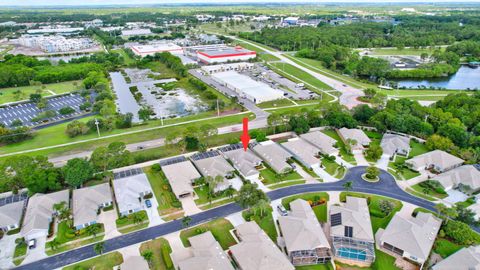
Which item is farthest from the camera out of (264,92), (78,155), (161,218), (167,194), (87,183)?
(264,92)

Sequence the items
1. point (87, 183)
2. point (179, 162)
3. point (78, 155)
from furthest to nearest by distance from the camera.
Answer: point (78, 155) → point (179, 162) → point (87, 183)

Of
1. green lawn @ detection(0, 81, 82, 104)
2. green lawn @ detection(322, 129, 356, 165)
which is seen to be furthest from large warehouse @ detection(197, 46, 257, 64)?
green lawn @ detection(322, 129, 356, 165)

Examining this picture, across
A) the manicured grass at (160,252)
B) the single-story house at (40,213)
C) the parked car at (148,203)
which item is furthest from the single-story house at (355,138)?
the single-story house at (40,213)

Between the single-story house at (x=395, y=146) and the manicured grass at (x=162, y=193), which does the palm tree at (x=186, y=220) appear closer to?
the manicured grass at (x=162, y=193)

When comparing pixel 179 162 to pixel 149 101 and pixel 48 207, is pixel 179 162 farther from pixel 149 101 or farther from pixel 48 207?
pixel 149 101

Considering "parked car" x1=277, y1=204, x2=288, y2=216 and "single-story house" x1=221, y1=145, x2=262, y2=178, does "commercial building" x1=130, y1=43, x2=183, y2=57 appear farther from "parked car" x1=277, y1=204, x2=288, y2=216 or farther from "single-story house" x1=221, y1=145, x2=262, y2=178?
"parked car" x1=277, y1=204, x2=288, y2=216

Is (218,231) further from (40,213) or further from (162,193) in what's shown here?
(40,213)

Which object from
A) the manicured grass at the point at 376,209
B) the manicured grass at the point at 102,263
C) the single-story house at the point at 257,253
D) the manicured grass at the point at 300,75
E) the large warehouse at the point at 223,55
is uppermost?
the large warehouse at the point at 223,55

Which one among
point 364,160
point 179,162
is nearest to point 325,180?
point 364,160
